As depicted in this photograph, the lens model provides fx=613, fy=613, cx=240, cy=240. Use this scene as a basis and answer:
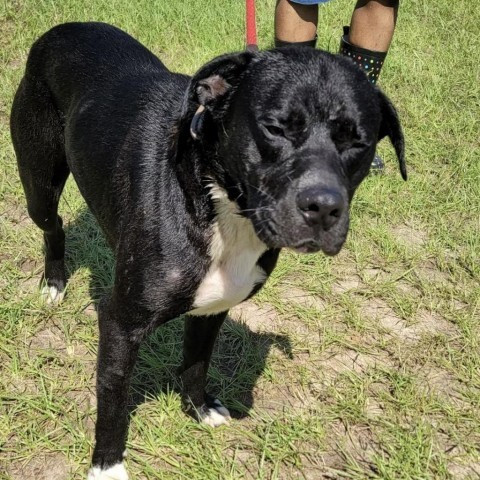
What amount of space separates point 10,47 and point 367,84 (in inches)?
171

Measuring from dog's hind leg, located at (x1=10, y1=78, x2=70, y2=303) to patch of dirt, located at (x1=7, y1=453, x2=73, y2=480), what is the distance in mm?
1180

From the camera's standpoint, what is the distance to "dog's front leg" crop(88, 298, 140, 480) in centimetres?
220

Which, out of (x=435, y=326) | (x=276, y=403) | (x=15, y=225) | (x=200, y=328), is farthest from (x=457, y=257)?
(x=15, y=225)

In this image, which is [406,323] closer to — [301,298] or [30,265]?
[301,298]

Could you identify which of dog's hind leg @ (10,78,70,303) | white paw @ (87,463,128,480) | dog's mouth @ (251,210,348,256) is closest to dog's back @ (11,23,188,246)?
dog's hind leg @ (10,78,70,303)

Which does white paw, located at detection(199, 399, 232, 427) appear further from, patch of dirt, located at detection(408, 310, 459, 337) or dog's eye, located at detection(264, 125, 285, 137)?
dog's eye, located at detection(264, 125, 285, 137)

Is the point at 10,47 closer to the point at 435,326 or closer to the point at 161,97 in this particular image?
the point at 161,97

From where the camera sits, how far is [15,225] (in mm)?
3828

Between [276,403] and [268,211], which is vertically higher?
[268,211]

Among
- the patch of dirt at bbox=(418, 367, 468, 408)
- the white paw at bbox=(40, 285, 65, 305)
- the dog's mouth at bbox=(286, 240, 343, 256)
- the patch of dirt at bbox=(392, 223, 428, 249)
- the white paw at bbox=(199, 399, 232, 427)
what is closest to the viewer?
the dog's mouth at bbox=(286, 240, 343, 256)

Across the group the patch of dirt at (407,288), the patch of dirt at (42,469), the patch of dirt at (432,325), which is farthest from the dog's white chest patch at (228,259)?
the patch of dirt at (407,288)

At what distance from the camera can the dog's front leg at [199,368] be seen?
8.74 ft

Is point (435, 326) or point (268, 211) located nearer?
point (268, 211)

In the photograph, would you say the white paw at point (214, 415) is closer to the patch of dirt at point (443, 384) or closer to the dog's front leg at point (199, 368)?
the dog's front leg at point (199, 368)
